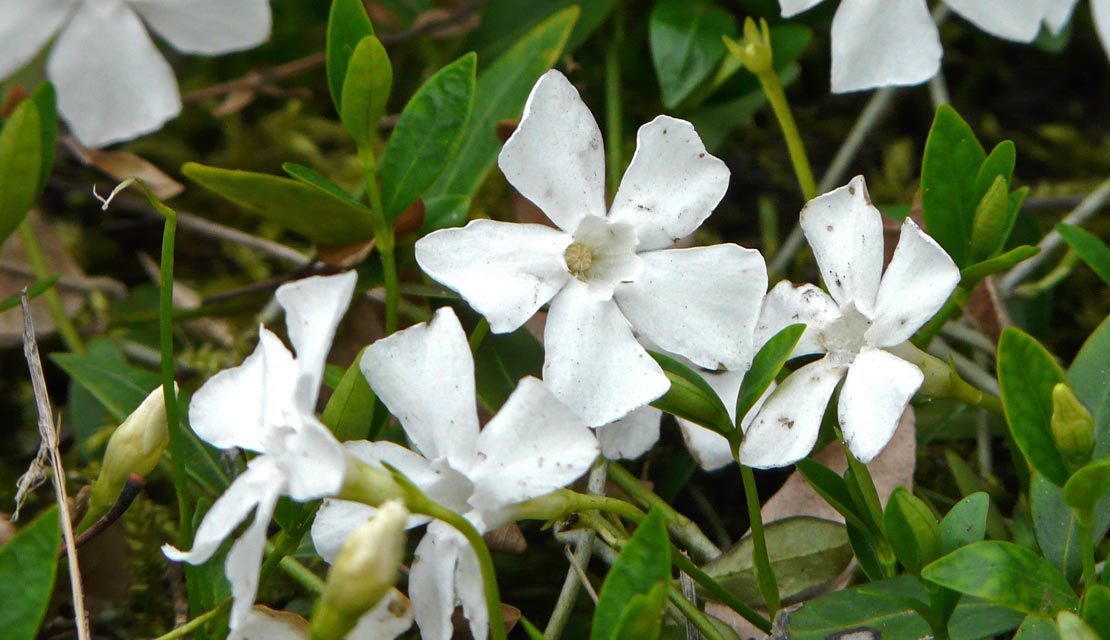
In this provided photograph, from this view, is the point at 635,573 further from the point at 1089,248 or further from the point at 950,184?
the point at 1089,248

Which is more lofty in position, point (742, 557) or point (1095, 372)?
point (1095, 372)

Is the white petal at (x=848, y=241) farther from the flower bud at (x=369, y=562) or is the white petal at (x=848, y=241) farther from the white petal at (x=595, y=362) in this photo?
the flower bud at (x=369, y=562)

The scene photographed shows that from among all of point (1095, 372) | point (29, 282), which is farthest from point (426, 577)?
point (29, 282)

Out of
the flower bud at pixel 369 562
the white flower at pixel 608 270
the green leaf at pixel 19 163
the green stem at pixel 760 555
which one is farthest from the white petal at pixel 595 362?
the green leaf at pixel 19 163

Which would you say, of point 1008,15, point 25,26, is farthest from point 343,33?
point 1008,15

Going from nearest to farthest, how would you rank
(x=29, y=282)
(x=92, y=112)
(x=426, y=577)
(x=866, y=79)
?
(x=426, y=577)
(x=866, y=79)
(x=92, y=112)
(x=29, y=282)

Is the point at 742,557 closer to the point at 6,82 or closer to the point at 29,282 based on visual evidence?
the point at 29,282

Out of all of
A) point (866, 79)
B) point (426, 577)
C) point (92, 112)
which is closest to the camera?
point (426, 577)
